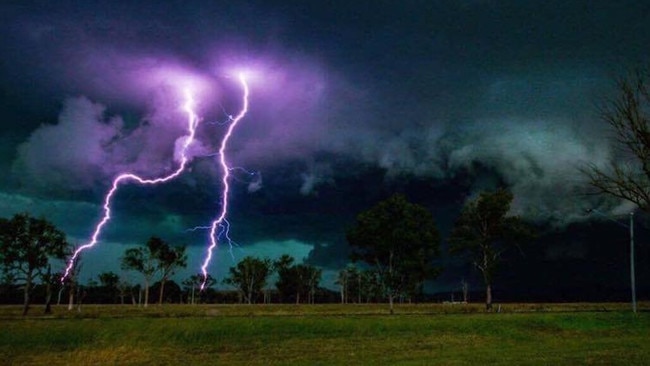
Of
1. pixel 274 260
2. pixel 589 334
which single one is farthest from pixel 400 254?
pixel 274 260

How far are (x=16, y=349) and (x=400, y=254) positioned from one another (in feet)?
138

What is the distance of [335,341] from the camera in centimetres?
3061

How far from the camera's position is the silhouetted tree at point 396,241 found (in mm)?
61438

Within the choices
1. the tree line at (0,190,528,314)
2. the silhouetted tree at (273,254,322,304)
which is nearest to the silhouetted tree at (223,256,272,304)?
the silhouetted tree at (273,254,322,304)

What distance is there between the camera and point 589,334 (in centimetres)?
3550

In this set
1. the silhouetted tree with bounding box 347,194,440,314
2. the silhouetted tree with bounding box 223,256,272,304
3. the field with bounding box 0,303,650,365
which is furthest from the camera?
the silhouetted tree with bounding box 223,256,272,304

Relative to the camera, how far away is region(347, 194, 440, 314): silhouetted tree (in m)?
61.4

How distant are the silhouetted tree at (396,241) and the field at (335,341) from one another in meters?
21.6

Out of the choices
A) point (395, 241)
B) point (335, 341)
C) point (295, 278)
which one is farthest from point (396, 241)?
point (295, 278)

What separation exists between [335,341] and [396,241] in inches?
1250

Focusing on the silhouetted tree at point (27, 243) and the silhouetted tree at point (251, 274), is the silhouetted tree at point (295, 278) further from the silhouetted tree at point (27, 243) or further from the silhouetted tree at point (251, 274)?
the silhouetted tree at point (27, 243)

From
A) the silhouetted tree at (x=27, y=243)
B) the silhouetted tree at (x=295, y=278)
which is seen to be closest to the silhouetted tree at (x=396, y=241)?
the silhouetted tree at (x=27, y=243)

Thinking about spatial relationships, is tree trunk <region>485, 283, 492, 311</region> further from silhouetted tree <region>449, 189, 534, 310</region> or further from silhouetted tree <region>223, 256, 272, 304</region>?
silhouetted tree <region>223, 256, 272, 304</region>

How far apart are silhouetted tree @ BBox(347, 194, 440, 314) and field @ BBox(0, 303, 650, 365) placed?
21634 millimetres
